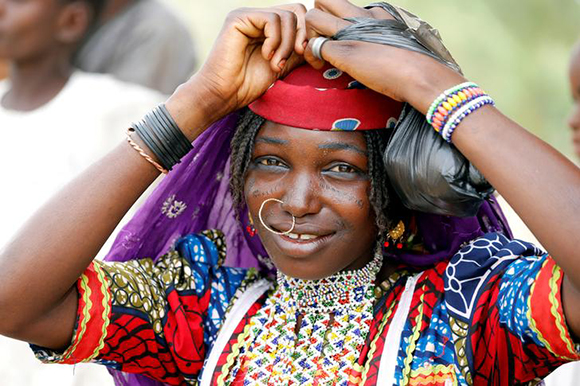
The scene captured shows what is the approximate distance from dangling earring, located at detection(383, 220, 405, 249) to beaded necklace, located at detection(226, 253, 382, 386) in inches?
2.4

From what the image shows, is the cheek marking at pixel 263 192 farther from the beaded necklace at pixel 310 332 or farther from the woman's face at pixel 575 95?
the woman's face at pixel 575 95

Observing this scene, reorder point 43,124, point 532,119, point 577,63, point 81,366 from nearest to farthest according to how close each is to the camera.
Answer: point 577,63
point 81,366
point 43,124
point 532,119

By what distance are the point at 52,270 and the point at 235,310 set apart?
23.3 inches

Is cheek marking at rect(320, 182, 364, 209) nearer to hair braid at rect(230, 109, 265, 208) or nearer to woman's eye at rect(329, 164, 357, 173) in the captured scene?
woman's eye at rect(329, 164, 357, 173)

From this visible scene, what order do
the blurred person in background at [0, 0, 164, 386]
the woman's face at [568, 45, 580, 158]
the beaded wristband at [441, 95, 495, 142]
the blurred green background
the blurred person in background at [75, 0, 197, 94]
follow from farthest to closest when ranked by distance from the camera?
the blurred green background → the blurred person in background at [75, 0, 197, 94] → the blurred person in background at [0, 0, 164, 386] → the woman's face at [568, 45, 580, 158] → the beaded wristband at [441, 95, 495, 142]

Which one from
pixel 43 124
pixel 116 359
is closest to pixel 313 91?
pixel 116 359

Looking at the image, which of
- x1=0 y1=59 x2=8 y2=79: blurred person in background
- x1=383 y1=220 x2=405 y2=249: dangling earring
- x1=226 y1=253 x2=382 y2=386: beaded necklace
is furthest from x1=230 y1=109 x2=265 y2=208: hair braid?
x1=0 y1=59 x2=8 y2=79: blurred person in background

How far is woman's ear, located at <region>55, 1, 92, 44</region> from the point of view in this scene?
538cm

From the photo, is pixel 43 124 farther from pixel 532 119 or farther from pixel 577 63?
pixel 532 119

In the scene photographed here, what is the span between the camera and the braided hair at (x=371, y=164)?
2592mm

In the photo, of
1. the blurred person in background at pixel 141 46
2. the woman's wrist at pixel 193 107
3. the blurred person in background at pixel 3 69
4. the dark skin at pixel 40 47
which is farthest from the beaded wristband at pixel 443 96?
the blurred person in background at pixel 3 69

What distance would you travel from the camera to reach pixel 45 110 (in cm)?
527

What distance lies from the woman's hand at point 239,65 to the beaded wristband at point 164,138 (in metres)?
0.03

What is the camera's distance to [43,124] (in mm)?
5188
